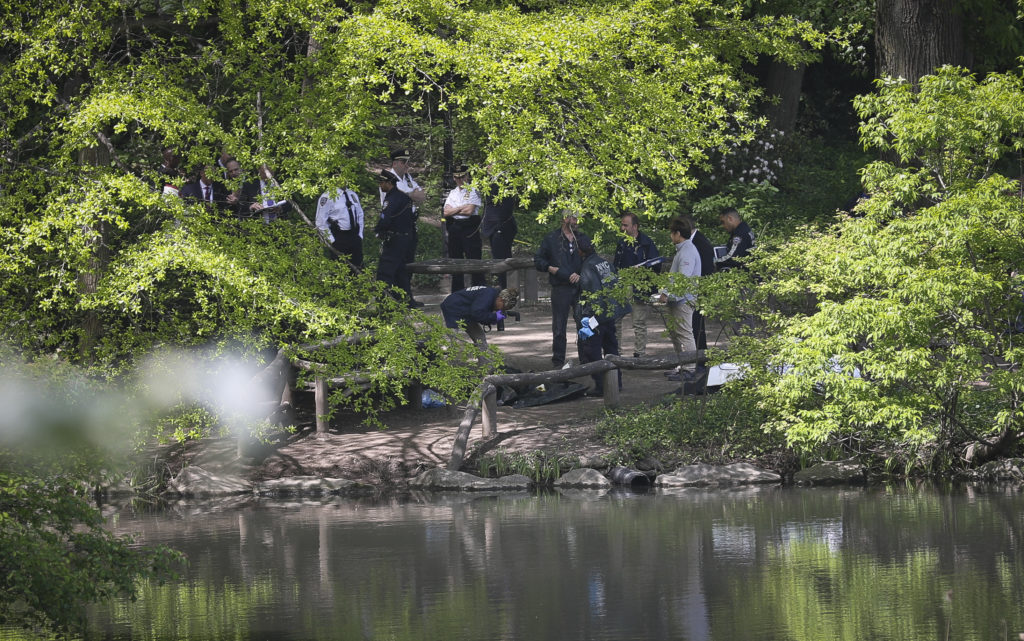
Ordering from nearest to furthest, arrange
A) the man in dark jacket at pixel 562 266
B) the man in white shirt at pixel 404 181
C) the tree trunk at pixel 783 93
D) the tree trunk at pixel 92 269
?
the tree trunk at pixel 92 269 → the man in dark jacket at pixel 562 266 → the man in white shirt at pixel 404 181 → the tree trunk at pixel 783 93

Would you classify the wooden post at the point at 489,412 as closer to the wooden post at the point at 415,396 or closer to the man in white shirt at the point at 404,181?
the wooden post at the point at 415,396

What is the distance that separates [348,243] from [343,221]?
33 centimetres

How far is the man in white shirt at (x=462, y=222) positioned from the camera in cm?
2098

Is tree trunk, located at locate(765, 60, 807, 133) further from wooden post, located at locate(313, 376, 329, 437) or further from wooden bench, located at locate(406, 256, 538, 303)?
wooden post, located at locate(313, 376, 329, 437)

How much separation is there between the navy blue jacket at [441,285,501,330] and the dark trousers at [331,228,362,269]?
189cm

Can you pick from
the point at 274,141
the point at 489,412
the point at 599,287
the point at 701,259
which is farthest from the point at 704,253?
the point at 274,141

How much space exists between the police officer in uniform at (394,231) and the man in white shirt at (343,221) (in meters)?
0.30

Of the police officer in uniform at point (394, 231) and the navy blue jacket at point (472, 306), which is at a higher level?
the police officer in uniform at point (394, 231)

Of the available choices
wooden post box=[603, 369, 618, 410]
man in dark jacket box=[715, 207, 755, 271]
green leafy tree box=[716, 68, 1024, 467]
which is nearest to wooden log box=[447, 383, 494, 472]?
wooden post box=[603, 369, 618, 410]

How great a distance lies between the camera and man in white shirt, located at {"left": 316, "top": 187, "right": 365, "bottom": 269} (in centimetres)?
1906

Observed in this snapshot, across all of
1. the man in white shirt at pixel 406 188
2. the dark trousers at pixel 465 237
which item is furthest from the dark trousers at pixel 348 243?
the dark trousers at pixel 465 237

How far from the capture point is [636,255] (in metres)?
19.0

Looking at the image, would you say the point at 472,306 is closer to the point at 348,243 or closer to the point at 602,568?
the point at 348,243

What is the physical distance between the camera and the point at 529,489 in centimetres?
1658
